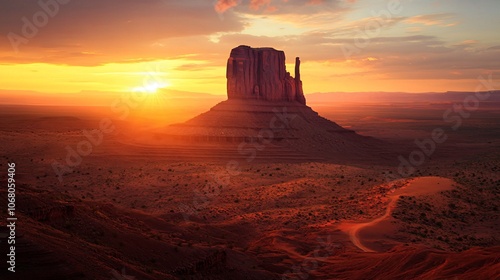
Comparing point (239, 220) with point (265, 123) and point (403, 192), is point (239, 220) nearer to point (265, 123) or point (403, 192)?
point (403, 192)

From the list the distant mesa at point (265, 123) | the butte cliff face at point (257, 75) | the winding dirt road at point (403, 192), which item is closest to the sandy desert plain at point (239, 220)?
the winding dirt road at point (403, 192)

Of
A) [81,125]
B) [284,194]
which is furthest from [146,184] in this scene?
[81,125]

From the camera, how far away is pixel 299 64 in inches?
3816

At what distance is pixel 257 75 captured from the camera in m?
89.9

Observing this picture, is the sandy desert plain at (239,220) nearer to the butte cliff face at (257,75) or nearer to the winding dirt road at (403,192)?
the winding dirt road at (403,192)

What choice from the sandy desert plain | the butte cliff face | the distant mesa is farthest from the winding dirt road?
the butte cliff face

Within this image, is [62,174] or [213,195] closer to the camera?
[213,195]

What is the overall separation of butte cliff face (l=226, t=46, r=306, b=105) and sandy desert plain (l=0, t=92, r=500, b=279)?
3062cm

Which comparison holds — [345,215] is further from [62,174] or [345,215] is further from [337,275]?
[62,174]

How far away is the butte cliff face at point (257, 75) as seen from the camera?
292ft

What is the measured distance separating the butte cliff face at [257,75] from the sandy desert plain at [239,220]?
3062 cm

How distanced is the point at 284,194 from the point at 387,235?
511 inches

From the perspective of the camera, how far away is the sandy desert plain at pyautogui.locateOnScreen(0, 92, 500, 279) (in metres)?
14.6

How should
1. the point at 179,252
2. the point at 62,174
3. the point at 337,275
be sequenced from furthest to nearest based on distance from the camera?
the point at 62,174, the point at 337,275, the point at 179,252
